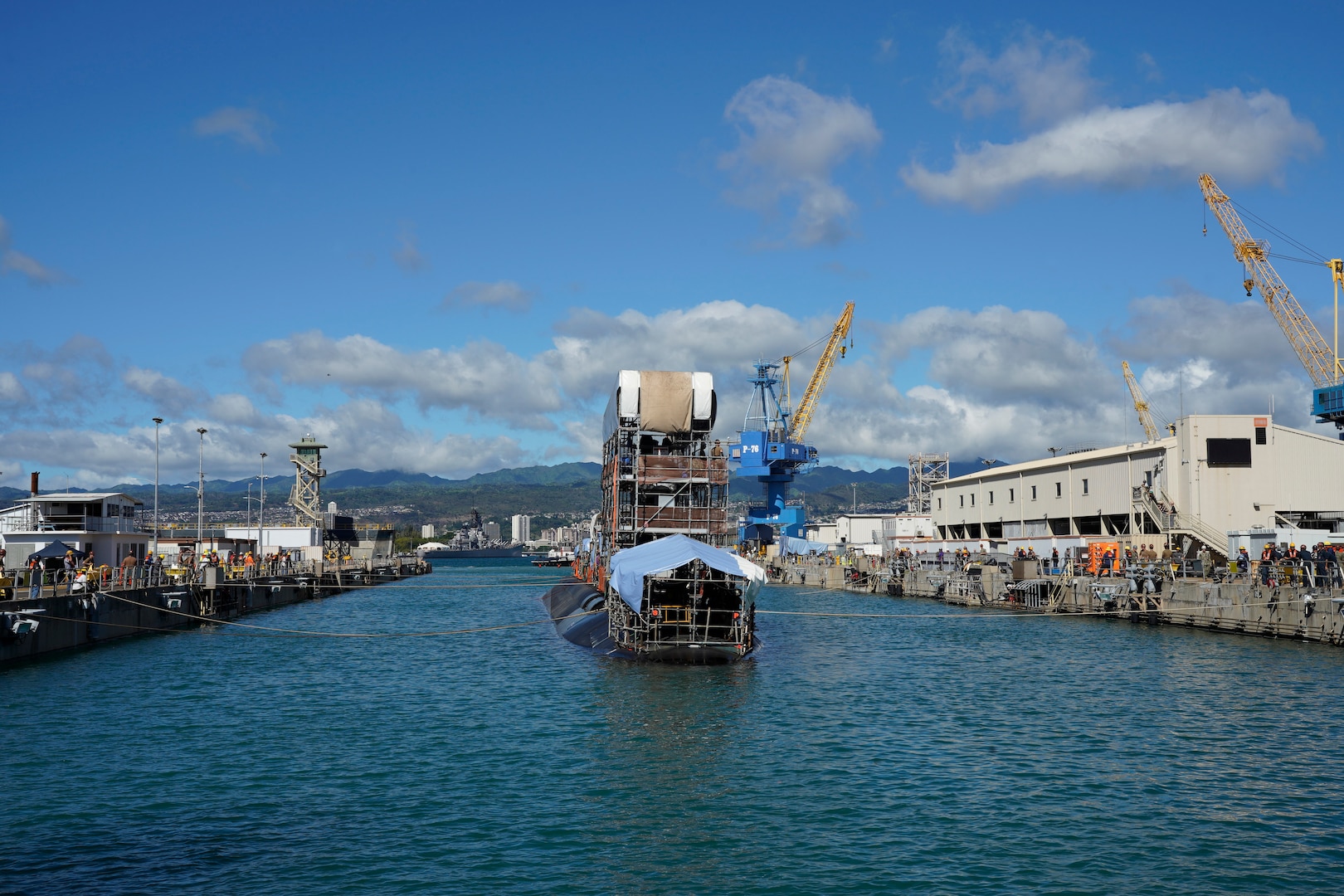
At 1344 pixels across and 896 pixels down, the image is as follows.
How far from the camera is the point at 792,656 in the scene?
47.8 m

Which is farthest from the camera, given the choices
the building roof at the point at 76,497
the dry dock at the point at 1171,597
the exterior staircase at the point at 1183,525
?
the exterior staircase at the point at 1183,525

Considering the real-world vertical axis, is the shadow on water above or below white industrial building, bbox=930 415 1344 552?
below

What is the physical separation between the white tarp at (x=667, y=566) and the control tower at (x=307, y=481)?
428 ft

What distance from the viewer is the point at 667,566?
4019 centimetres

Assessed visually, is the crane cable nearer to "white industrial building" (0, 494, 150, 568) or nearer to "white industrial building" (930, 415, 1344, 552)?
"white industrial building" (0, 494, 150, 568)

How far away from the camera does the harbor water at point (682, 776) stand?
61.1 ft

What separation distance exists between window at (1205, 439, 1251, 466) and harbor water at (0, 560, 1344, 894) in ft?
112

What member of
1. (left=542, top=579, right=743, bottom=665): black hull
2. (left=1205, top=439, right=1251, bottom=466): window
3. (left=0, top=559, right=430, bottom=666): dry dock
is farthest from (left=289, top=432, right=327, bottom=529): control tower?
(left=1205, top=439, right=1251, bottom=466): window

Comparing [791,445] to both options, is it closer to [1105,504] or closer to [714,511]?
[1105,504]

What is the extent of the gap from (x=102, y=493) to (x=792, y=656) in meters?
53.3

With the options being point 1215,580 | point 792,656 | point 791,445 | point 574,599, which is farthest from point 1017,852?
point 791,445

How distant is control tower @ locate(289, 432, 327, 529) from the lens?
165500mm

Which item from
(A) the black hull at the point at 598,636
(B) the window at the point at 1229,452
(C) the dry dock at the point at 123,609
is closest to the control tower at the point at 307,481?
(C) the dry dock at the point at 123,609

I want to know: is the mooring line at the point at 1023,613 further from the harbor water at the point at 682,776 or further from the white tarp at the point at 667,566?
the white tarp at the point at 667,566
